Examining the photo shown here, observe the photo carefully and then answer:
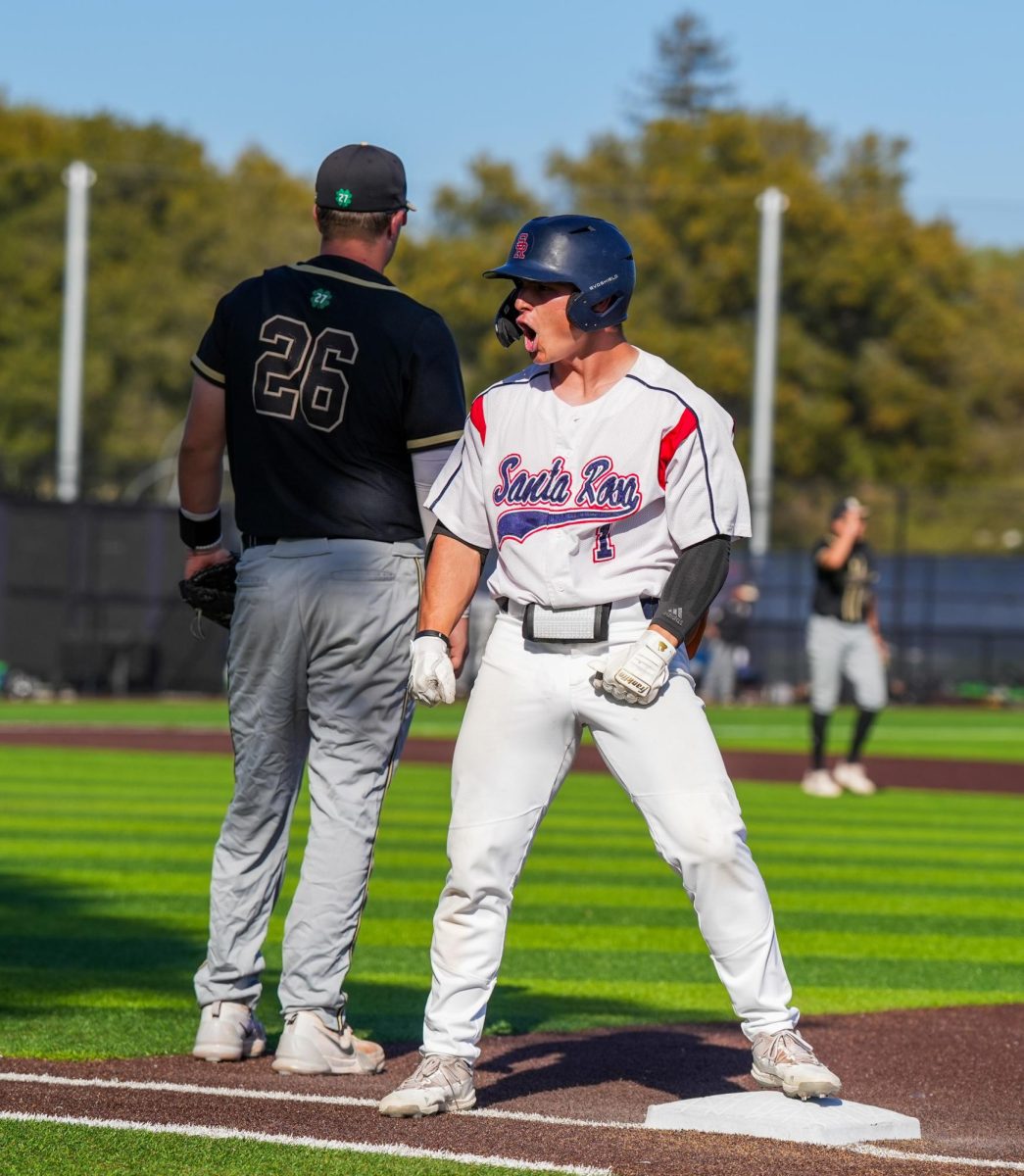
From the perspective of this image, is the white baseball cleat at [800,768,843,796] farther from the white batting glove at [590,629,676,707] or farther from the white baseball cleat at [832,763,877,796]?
the white batting glove at [590,629,676,707]

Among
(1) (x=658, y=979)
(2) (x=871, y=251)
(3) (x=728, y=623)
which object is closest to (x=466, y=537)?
(1) (x=658, y=979)

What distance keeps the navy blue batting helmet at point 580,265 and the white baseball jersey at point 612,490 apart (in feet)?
0.59

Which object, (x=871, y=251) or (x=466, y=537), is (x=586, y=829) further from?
(x=871, y=251)

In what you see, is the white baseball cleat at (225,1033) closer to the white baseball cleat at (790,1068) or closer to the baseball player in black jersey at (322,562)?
the baseball player in black jersey at (322,562)

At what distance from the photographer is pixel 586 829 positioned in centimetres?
1364

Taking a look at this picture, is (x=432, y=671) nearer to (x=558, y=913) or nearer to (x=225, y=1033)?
(x=225, y=1033)

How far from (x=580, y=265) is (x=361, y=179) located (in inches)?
37.9

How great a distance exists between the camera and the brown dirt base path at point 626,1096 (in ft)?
14.9

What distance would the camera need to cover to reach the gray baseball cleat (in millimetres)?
4816

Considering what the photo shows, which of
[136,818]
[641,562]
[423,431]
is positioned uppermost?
[423,431]

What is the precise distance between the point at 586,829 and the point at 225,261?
165 ft

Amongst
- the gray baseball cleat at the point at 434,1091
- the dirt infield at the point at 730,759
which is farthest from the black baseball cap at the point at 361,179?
the dirt infield at the point at 730,759

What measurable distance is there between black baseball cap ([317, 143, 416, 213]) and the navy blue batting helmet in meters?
0.75

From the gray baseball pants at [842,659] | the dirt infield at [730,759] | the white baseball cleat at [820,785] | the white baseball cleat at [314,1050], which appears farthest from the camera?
the dirt infield at [730,759]
